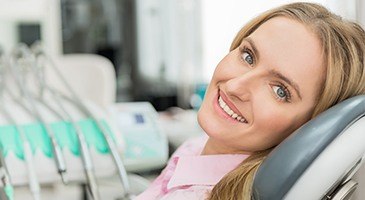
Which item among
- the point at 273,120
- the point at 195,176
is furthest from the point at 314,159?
the point at 195,176

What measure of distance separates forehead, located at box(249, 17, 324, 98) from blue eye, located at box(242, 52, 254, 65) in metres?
0.04

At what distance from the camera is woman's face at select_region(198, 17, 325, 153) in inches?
34.3

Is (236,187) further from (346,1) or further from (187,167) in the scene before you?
(346,1)

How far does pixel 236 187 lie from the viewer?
814mm

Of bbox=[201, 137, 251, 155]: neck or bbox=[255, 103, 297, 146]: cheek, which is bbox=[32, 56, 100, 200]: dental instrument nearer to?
bbox=[201, 137, 251, 155]: neck

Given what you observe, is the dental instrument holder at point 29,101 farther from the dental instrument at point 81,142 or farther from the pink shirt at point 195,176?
the pink shirt at point 195,176

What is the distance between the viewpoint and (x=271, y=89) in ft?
2.93

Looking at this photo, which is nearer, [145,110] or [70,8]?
[145,110]

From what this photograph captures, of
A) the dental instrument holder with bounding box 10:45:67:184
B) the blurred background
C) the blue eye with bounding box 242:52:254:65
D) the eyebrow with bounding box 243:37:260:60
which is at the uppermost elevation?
the eyebrow with bounding box 243:37:260:60

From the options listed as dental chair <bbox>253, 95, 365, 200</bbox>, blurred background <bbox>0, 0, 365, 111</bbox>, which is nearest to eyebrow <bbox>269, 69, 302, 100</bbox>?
dental chair <bbox>253, 95, 365, 200</bbox>

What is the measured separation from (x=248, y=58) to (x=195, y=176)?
23cm

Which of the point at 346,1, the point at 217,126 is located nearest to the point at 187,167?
the point at 217,126

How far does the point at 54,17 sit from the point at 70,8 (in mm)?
1305

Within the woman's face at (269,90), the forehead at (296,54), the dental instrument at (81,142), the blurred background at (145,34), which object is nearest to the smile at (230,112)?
the woman's face at (269,90)
